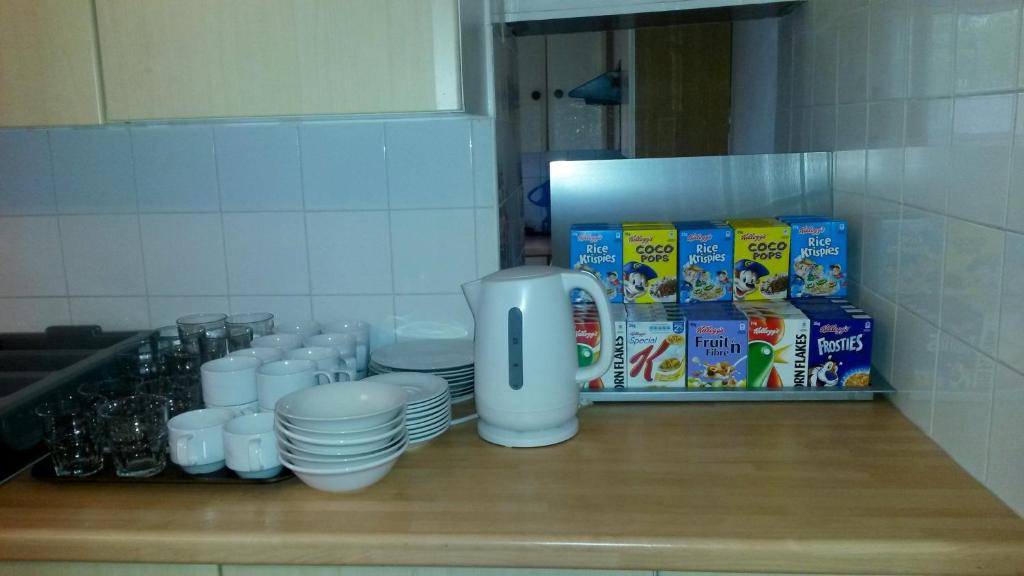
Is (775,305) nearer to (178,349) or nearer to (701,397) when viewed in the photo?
(701,397)

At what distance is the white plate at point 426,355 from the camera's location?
1336 mm

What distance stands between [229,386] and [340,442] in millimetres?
274

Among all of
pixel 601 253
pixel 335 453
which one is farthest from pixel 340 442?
pixel 601 253

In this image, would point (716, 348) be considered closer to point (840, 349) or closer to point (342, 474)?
point (840, 349)

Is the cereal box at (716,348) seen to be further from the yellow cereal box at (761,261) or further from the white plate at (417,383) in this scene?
the white plate at (417,383)

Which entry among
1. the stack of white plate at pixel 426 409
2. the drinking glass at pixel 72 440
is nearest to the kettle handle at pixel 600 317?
the stack of white plate at pixel 426 409

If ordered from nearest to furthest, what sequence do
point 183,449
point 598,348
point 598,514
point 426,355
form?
point 598,514, point 183,449, point 598,348, point 426,355

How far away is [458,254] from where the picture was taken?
1.44m

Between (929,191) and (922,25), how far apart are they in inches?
9.2

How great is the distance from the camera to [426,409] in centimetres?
114

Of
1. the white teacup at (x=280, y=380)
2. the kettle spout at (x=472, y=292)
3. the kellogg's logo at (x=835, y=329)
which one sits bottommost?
the white teacup at (x=280, y=380)

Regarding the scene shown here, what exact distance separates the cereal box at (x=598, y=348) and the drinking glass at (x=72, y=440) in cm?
72

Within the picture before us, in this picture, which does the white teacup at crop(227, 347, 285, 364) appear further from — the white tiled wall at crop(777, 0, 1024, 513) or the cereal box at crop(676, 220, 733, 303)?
the white tiled wall at crop(777, 0, 1024, 513)

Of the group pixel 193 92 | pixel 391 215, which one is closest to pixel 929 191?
pixel 391 215
